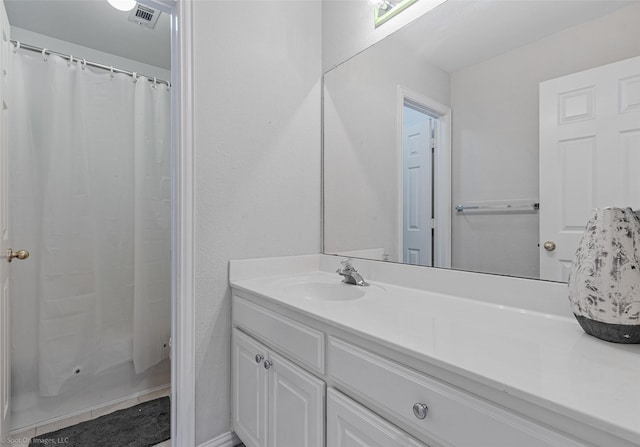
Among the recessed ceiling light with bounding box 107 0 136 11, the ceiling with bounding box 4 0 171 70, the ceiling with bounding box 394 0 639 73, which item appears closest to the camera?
the ceiling with bounding box 394 0 639 73

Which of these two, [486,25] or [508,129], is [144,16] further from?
[508,129]

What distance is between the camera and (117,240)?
1985 millimetres

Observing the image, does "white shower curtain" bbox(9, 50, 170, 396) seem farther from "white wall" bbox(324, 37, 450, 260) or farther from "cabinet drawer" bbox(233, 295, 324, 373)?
"white wall" bbox(324, 37, 450, 260)

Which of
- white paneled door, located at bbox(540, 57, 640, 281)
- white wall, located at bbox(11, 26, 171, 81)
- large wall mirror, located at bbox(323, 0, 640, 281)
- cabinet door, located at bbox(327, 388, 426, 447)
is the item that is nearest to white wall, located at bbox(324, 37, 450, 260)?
large wall mirror, located at bbox(323, 0, 640, 281)

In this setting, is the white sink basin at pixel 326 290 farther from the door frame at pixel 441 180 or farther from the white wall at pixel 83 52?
the white wall at pixel 83 52

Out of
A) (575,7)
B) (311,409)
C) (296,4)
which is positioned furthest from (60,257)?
(575,7)

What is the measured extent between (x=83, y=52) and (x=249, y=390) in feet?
7.94

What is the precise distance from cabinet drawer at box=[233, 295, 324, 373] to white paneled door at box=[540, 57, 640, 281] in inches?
28.5

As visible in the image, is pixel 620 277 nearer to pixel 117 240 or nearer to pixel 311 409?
pixel 311 409

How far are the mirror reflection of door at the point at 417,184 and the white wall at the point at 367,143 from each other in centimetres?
5

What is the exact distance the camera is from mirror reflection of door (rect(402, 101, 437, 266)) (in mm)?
1331

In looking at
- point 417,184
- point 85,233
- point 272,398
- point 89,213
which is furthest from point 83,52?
point 272,398

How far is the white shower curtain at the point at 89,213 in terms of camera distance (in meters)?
1.73

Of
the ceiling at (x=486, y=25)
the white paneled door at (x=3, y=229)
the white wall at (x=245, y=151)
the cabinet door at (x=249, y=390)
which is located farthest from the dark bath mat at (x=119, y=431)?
the ceiling at (x=486, y=25)
